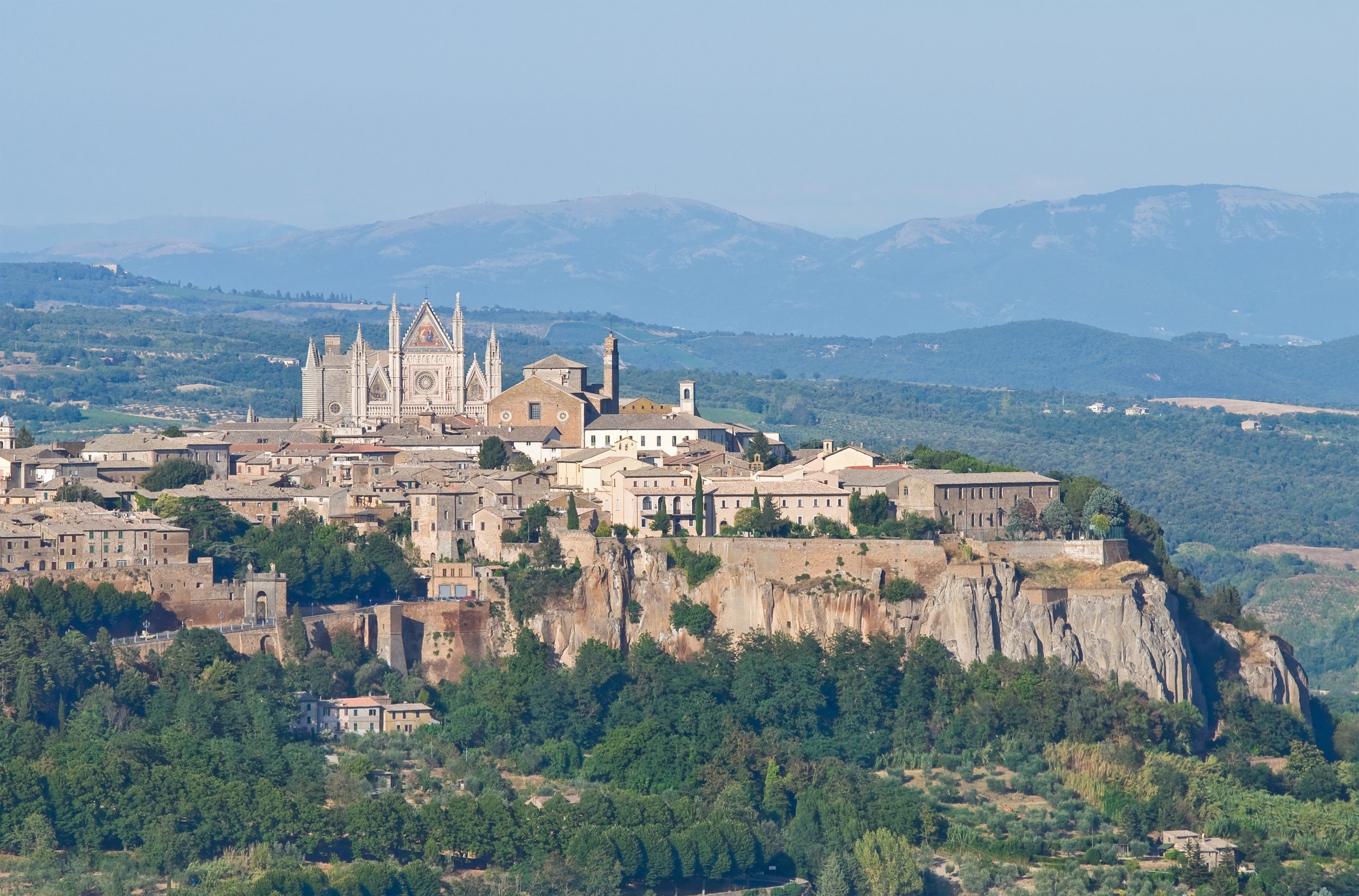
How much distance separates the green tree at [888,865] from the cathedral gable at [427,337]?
44607 millimetres

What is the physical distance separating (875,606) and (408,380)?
117 ft

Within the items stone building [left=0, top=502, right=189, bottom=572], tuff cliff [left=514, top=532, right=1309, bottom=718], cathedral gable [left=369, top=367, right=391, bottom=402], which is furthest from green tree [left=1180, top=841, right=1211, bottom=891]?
cathedral gable [left=369, top=367, right=391, bottom=402]

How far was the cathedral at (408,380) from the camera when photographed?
103 metres

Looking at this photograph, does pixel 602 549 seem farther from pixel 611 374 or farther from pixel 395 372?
pixel 395 372

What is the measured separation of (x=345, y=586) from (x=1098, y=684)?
62.3 ft

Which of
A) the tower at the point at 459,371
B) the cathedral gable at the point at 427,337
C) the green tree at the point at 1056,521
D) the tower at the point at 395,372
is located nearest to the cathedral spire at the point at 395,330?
the tower at the point at 395,372

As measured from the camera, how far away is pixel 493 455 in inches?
3344

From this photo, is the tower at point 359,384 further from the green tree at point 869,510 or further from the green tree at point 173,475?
the green tree at point 869,510

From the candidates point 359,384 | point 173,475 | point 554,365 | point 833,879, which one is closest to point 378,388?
point 359,384

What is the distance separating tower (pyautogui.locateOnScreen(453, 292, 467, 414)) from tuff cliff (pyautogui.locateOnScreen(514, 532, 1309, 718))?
92.8ft

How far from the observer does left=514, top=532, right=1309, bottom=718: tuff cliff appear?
7200 centimetres

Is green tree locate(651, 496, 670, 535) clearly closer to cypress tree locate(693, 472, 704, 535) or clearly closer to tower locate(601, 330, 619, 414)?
cypress tree locate(693, 472, 704, 535)

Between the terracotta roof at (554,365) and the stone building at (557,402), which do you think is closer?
the stone building at (557,402)

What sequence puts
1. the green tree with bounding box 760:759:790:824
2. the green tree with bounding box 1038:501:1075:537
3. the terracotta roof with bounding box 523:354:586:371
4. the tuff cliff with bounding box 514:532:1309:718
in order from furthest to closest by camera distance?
the terracotta roof with bounding box 523:354:586:371 < the green tree with bounding box 1038:501:1075:537 < the tuff cliff with bounding box 514:532:1309:718 < the green tree with bounding box 760:759:790:824
